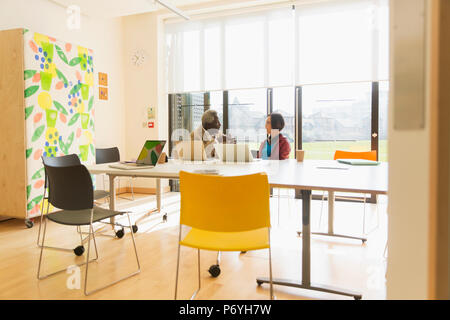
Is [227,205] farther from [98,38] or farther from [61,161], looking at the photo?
[98,38]

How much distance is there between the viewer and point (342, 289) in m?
2.17

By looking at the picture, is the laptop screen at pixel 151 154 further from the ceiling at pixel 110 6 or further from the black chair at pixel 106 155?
the ceiling at pixel 110 6

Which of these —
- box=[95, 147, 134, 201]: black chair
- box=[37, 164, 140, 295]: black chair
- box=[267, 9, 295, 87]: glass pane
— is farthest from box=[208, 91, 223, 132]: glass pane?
box=[37, 164, 140, 295]: black chair

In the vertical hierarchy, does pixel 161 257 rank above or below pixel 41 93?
below

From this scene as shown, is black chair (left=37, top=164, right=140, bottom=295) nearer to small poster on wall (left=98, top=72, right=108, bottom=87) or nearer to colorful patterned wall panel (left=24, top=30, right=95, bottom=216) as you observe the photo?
colorful patterned wall panel (left=24, top=30, right=95, bottom=216)

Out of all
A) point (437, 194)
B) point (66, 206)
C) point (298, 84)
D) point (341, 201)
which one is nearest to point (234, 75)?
point (298, 84)

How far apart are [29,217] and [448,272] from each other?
12.9 ft

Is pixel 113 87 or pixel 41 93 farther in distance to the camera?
pixel 113 87

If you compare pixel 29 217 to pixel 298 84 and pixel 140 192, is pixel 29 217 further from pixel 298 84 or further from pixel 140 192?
pixel 298 84

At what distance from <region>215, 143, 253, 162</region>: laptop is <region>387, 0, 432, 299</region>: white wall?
2.01 meters

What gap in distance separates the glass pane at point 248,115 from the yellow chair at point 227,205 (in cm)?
384

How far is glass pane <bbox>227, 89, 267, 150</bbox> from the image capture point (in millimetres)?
5551

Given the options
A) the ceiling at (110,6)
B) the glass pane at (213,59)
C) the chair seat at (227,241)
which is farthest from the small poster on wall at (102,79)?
the chair seat at (227,241)
